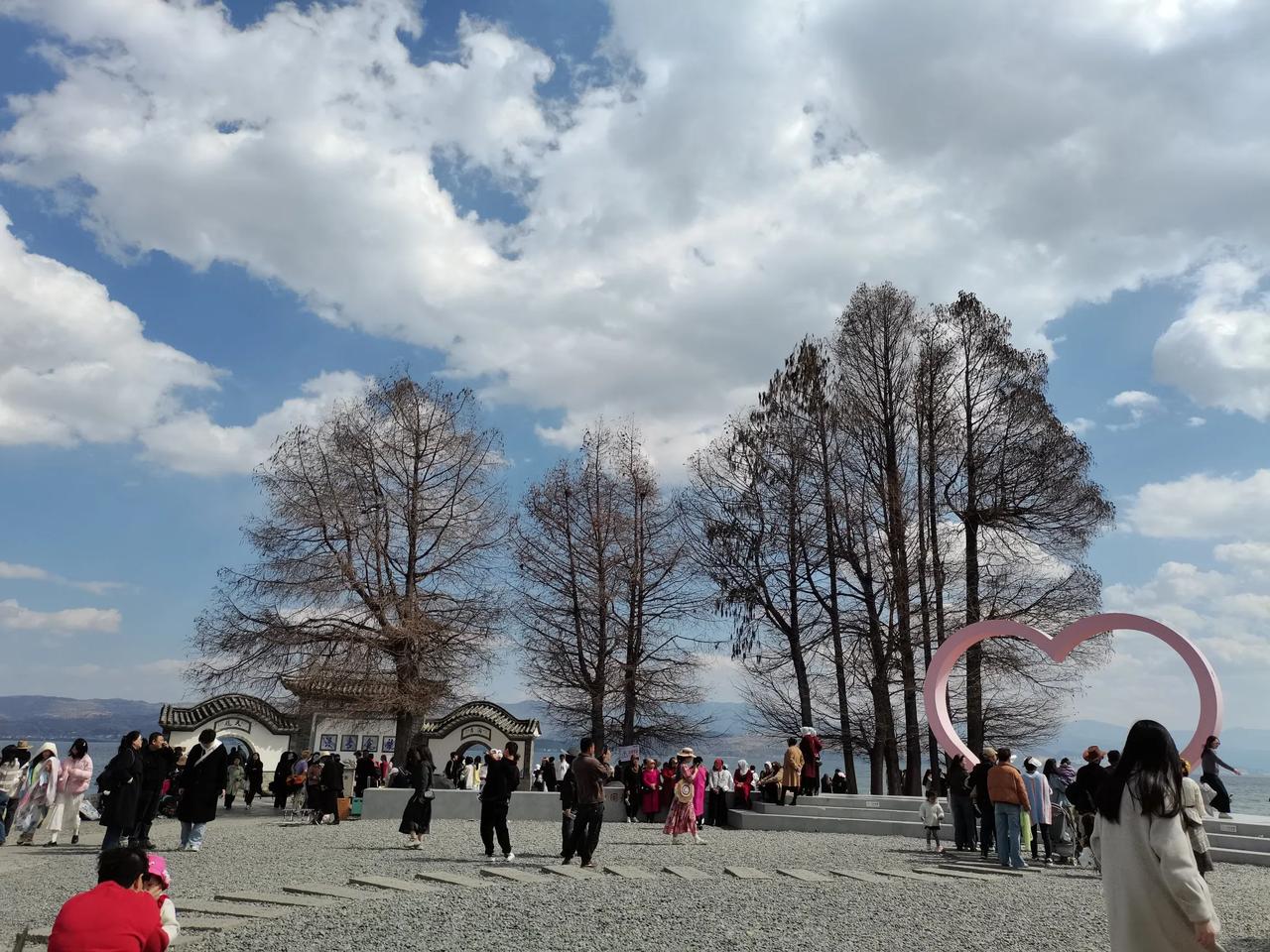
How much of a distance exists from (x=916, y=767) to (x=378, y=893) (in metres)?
17.8

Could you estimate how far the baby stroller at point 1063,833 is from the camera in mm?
13805

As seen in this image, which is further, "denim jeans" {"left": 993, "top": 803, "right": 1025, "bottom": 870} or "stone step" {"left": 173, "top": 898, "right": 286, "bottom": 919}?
"denim jeans" {"left": 993, "top": 803, "right": 1025, "bottom": 870}

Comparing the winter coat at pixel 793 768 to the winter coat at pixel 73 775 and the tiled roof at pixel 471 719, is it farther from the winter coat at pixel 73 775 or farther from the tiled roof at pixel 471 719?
the winter coat at pixel 73 775

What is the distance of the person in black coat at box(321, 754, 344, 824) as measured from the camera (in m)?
18.0

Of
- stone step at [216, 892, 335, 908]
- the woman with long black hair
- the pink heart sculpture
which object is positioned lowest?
stone step at [216, 892, 335, 908]

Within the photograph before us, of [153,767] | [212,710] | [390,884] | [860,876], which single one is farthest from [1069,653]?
[212,710]

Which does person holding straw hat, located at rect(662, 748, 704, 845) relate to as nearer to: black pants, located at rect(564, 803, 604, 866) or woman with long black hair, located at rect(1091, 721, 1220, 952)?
black pants, located at rect(564, 803, 604, 866)

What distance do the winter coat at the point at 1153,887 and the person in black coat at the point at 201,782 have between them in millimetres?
10948

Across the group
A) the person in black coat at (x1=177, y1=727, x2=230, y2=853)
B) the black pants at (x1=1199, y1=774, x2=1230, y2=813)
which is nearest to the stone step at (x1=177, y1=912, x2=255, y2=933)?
the person in black coat at (x1=177, y1=727, x2=230, y2=853)

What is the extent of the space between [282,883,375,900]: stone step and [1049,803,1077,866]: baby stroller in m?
9.57

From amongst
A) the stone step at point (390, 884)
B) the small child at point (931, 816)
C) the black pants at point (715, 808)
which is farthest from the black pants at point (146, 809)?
the small child at point (931, 816)

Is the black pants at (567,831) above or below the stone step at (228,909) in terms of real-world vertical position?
above

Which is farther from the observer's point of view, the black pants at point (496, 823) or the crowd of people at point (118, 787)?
the black pants at point (496, 823)

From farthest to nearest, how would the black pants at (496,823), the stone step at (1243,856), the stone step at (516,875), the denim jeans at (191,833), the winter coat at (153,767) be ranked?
1. the stone step at (1243,856)
2. the denim jeans at (191,833)
3. the winter coat at (153,767)
4. the black pants at (496,823)
5. the stone step at (516,875)
